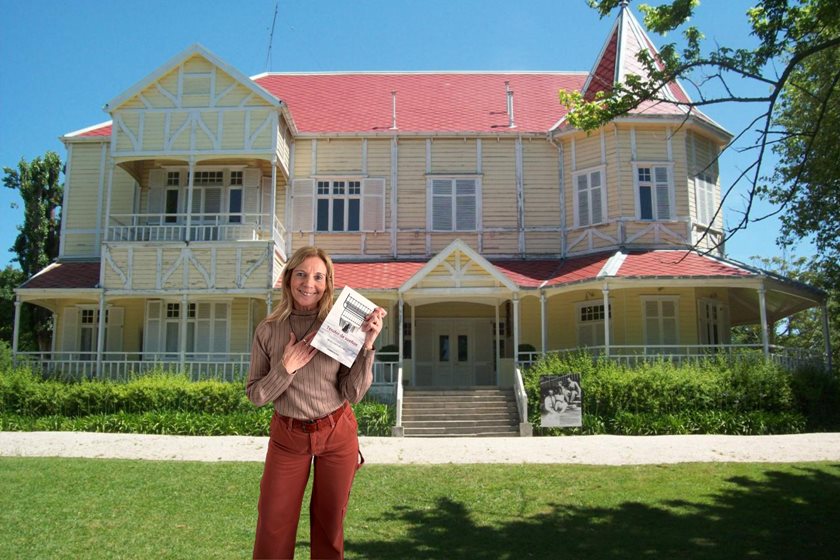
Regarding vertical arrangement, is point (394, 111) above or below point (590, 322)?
above

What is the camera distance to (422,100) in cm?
2514

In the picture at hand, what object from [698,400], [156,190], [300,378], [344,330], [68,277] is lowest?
[698,400]

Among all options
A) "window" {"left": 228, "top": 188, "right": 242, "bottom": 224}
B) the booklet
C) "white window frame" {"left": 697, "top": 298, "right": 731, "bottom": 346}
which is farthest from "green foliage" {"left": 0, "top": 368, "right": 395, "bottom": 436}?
the booklet

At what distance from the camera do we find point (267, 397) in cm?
405

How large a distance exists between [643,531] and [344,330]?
16.7 ft

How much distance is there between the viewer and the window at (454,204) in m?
22.2

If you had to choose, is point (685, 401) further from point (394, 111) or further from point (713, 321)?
point (394, 111)

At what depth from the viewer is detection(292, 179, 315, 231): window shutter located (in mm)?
22062

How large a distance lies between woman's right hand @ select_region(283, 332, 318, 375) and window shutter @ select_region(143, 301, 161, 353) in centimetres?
1790

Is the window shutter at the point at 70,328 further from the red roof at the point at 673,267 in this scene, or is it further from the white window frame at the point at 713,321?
the white window frame at the point at 713,321

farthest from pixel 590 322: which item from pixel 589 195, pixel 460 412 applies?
pixel 460 412

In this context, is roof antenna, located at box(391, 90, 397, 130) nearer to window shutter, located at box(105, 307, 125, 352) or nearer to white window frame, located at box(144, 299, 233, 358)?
white window frame, located at box(144, 299, 233, 358)

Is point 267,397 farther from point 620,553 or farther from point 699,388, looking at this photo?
point 699,388

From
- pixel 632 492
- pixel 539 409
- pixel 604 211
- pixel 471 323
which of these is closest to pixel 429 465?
pixel 632 492
